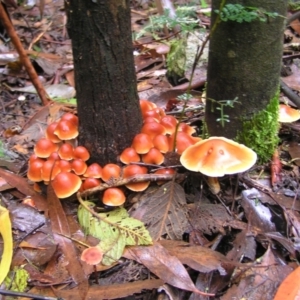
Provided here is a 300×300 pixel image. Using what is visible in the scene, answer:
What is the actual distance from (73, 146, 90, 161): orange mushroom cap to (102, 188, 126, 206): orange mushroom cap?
0.33 m

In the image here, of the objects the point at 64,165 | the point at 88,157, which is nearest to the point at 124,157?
the point at 88,157

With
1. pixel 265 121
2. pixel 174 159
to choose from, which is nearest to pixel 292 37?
pixel 265 121

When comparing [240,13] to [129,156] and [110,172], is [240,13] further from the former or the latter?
[110,172]

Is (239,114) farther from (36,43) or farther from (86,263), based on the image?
(36,43)

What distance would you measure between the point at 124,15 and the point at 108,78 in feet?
1.28

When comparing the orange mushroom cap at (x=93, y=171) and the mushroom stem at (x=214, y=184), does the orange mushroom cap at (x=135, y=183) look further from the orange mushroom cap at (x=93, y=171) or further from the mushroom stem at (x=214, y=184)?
the mushroom stem at (x=214, y=184)

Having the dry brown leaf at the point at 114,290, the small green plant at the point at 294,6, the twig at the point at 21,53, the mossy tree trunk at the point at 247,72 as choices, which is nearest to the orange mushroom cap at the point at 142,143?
the mossy tree trunk at the point at 247,72

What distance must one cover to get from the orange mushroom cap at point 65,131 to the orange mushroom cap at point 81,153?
0.31ft

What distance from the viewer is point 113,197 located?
2506 millimetres

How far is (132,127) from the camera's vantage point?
2711 millimetres

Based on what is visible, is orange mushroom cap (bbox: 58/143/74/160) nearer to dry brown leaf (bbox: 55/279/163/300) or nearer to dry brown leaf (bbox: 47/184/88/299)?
dry brown leaf (bbox: 47/184/88/299)

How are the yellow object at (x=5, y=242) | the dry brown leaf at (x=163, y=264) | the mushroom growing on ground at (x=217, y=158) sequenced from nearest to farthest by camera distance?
the dry brown leaf at (x=163, y=264), the yellow object at (x=5, y=242), the mushroom growing on ground at (x=217, y=158)

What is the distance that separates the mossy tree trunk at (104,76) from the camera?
7.50 feet

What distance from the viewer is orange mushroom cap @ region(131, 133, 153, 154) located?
2.64 meters
